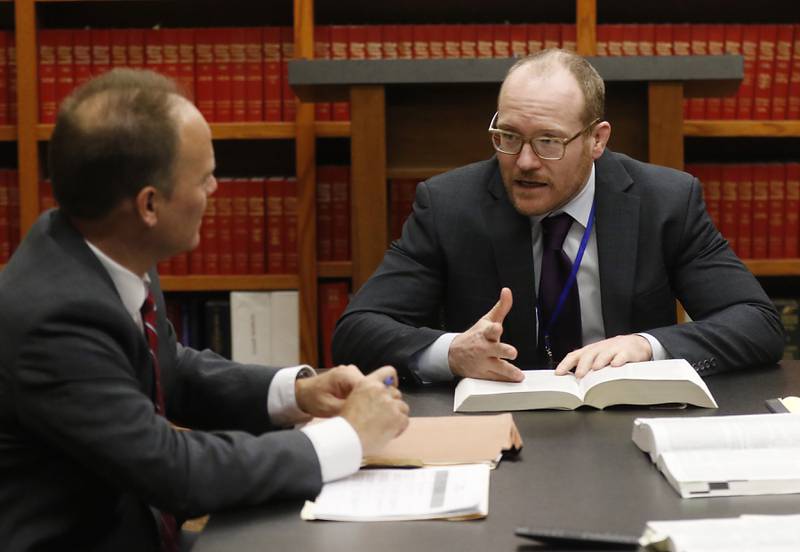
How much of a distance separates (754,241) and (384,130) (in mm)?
1353

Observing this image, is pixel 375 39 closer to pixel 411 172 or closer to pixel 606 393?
pixel 411 172

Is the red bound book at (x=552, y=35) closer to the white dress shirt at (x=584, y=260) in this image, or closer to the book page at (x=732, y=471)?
the white dress shirt at (x=584, y=260)

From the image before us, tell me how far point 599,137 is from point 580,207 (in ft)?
0.50

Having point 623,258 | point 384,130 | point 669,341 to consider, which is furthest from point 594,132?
point 384,130

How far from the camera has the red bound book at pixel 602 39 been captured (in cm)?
344

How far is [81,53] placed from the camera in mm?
3484

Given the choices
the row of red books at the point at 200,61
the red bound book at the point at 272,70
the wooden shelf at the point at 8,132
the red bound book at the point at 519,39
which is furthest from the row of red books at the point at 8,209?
the red bound book at the point at 519,39

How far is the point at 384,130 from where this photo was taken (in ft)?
9.35

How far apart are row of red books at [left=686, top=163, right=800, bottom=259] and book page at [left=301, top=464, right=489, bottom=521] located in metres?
2.30

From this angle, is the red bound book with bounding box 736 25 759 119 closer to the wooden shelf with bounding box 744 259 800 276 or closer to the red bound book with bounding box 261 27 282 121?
the wooden shelf with bounding box 744 259 800 276

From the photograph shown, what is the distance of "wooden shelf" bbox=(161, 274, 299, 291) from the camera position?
3.50m

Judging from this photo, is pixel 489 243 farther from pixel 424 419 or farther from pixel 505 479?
pixel 505 479

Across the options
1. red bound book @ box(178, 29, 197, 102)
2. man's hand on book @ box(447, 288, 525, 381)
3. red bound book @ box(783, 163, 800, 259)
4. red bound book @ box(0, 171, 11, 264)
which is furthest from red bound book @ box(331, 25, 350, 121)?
man's hand on book @ box(447, 288, 525, 381)

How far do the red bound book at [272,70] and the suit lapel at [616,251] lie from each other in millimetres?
1520
